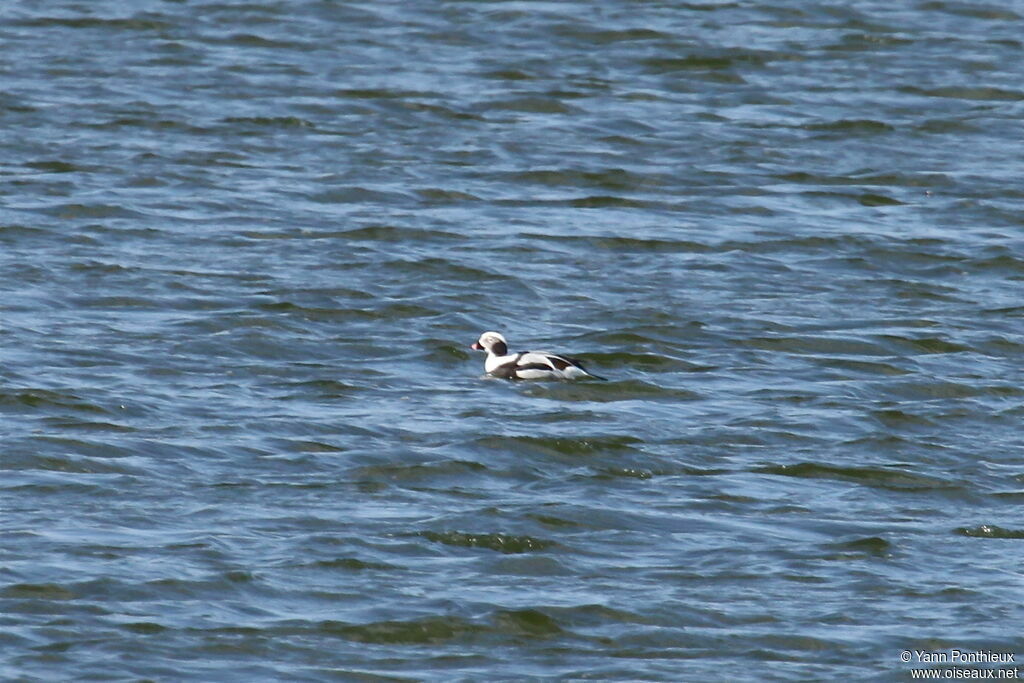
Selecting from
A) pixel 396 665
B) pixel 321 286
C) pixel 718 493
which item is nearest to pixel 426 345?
pixel 321 286

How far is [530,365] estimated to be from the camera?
47.6ft

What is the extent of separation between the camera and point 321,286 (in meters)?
16.8

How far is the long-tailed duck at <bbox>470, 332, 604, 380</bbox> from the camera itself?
47.3 feet

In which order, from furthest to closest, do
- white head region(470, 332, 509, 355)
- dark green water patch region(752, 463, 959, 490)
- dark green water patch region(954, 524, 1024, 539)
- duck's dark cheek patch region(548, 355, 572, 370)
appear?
white head region(470, 332, 509, 355) < duck's dark cheek patch region(548, 355, 572, 370) < dark green water patch region(752, 463, 959, 490) < dark green water patch region(954, 524, 1024, 539)

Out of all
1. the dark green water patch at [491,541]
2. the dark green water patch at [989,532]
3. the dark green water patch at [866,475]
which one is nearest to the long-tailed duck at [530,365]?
the dark green water patch at [866,475]

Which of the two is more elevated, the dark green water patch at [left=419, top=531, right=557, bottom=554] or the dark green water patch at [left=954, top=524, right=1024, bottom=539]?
the dark green water patch at [left=419, top=531, right=557, bottom=554]

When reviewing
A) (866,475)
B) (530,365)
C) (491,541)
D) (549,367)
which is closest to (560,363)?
(549,367)

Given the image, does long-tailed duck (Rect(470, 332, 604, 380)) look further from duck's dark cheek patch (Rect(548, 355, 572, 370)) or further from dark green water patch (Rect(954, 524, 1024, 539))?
dark green water patch (Rect(954, 524, 1024, 539))

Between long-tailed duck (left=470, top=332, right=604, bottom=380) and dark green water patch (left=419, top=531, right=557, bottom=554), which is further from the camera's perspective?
long-tailed duck (left=470, top=332, right=604, bottom=380)

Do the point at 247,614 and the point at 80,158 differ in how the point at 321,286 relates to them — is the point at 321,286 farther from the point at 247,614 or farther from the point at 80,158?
the point at 247,614

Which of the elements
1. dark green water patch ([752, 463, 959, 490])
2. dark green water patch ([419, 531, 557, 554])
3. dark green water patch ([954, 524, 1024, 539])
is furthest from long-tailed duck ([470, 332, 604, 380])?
dark green water patch ([954, 524, 1024, 539])

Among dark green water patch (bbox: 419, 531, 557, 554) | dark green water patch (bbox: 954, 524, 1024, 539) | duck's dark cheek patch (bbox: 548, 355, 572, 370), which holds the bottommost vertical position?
duck's dark cheek patch (bbox: 548, 355, 572, 370)

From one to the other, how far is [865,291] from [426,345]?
4.05m

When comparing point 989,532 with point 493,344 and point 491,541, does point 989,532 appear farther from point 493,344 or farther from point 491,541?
point 493,344
